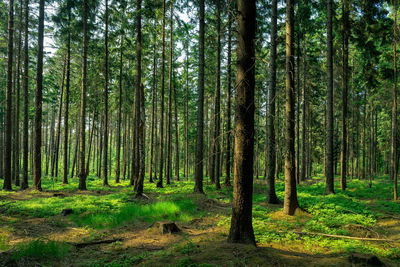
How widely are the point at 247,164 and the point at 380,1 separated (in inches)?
686

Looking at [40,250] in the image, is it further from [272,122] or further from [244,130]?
[272,122]

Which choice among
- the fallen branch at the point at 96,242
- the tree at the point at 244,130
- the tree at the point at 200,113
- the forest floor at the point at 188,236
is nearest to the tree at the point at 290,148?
the forest floor at the point at 188,236

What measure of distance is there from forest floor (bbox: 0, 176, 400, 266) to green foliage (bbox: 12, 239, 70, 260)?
0.02 m

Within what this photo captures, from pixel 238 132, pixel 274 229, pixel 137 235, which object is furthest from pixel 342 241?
pixel 137 235

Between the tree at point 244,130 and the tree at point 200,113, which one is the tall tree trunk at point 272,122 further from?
the tree at point 244,130

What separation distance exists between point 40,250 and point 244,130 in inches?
208

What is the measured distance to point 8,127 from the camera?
14.3m

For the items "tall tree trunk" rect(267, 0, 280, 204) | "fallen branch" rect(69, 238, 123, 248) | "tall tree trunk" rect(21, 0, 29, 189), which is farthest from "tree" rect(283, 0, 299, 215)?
"tall tree trunk" rect(21, 0, 29, 189)

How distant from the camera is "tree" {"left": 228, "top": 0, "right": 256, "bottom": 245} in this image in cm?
485

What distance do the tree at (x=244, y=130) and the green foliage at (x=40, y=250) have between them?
158 inches

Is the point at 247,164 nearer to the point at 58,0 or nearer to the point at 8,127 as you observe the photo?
the point at 8,127

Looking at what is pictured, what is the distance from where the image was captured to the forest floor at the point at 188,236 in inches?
174

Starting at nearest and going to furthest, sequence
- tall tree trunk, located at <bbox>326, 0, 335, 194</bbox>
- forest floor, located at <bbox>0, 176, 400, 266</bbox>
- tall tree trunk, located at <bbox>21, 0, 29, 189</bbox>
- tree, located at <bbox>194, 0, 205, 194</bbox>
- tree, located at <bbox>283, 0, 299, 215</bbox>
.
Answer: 1. forest floor, located at <bbox>0, 176, 400, 266</bbox>
2. tree, located at <bbox>283, 0, 299, 215</bbox>
3. tall tree trunk, located at <bbox>326, 0, 335, 194</bbox>
4. tree, located at <bbox>194, 0, 205, 194</bbox>
5. tall tree trunk, located at <bbox>21, 0, 29, 189</bbox>

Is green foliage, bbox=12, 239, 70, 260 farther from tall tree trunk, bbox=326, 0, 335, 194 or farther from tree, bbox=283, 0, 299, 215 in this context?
tall tree trunk, bbox=326, 0, 335, 194
